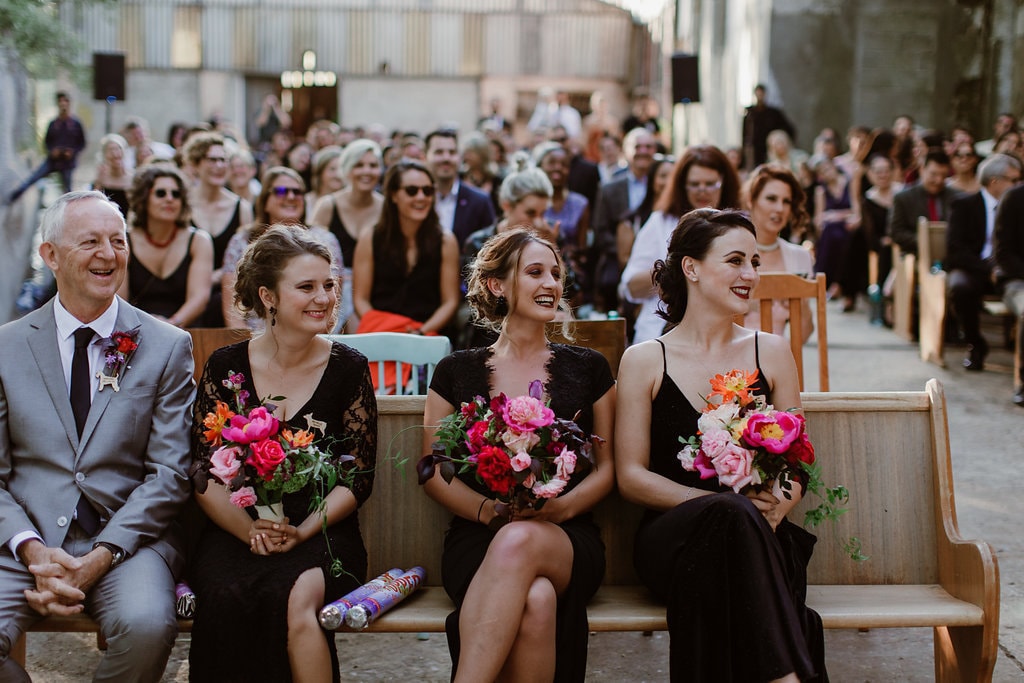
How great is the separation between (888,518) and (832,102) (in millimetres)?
14976

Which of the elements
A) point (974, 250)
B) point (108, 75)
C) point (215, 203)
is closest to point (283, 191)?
point (215, 203)

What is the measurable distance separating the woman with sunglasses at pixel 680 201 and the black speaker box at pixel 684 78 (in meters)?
6.80

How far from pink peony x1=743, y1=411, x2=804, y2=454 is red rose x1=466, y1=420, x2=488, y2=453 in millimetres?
732

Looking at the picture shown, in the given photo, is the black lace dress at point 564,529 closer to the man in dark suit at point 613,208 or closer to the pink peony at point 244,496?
the pink peony at point 244,496

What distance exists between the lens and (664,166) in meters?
7.93

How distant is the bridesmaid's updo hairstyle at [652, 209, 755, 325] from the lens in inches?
156

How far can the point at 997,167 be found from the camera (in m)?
9.40

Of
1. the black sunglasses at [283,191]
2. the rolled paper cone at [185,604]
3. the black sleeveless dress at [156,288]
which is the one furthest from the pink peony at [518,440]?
the black sunglasses at [283,191]

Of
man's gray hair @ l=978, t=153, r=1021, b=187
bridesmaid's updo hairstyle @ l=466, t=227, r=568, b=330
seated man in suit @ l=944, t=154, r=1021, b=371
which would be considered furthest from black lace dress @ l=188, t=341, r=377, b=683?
man's gray hair @ l=978, t=153, r=1021, b=187

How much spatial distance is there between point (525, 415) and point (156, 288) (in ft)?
12.1

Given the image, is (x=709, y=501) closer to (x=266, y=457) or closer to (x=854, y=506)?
(x=854, y=506)

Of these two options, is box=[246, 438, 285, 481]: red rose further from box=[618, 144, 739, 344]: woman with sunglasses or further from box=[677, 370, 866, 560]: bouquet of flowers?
box=[618, 144, 739, 344]: woman with sunglasses

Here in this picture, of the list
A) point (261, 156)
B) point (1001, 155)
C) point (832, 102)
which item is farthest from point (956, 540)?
point (261, 156)

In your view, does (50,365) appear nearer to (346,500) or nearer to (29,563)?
(29,563)
